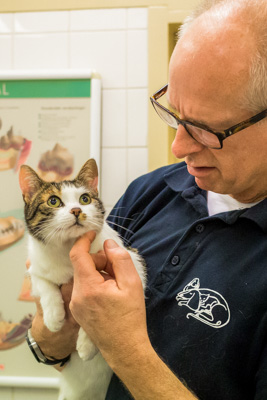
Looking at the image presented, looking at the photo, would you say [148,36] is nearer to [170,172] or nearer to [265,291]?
[170,172]

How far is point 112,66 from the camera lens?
1.73 m

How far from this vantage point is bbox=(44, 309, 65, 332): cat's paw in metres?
0.91

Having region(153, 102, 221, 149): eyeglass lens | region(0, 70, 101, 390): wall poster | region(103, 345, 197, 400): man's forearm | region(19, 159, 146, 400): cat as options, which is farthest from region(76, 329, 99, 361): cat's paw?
region(0, 70, 101, 390): wall poster

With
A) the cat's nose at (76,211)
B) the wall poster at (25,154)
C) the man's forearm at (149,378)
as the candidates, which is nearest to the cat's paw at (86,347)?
the man's forearm at (149,378)

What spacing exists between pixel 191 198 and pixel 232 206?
0.10 metres

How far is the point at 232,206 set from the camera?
0.98 m

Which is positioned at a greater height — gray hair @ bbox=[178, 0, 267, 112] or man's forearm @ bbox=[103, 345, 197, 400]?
gray hair @ bbox=[178, 0, 267, 112]

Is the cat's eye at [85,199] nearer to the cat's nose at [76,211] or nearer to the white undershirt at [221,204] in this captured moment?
the cat's nose at [76,211]

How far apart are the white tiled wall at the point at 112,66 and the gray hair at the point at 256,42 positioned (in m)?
0.95

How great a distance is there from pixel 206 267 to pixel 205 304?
0.08 meters

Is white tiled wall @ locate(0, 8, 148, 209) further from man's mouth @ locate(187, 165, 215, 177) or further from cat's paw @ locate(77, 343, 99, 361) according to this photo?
cat's paw @ locate(77, 343, 99, 361)

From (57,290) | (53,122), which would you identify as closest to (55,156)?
(53,122)

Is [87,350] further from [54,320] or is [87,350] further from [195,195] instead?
[195,195]

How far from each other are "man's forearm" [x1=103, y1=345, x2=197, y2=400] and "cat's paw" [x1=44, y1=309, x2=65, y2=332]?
0.71ft
